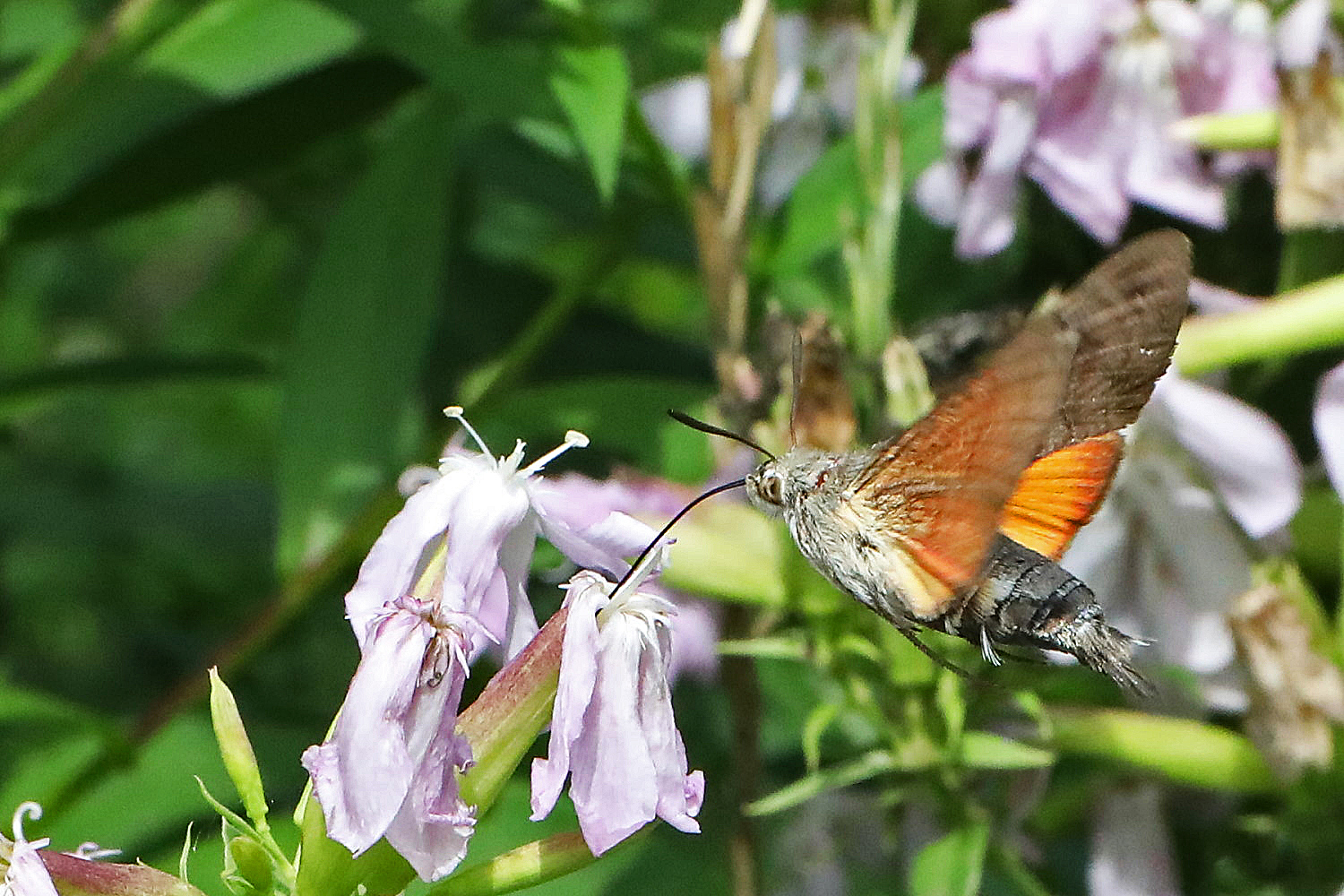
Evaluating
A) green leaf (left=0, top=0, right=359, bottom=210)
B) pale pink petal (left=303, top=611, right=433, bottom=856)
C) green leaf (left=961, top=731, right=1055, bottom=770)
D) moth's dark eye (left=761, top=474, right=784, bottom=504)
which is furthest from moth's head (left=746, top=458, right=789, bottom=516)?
green leaf (left=0, top=0, right=359, bottom=210)

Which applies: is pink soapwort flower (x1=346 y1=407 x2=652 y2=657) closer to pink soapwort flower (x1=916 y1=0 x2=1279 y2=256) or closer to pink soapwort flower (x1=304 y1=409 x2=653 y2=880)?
pink soapwort flower (x1=304 y1=409 x2=653 y2=880)

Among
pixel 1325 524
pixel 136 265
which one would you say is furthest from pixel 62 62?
pixel 136 265

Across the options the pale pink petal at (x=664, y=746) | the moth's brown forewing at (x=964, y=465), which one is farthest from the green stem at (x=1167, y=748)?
the pale pink petal at (x=664, y=746)

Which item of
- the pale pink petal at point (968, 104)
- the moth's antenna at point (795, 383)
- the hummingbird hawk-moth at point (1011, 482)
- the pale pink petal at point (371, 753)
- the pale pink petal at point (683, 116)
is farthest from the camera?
the pale pink petal at point (683, 116)

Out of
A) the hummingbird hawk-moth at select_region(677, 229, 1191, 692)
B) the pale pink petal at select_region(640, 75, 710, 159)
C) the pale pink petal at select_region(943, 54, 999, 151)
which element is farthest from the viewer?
the pale pink petal at select_region(640, 75, 710, 159)

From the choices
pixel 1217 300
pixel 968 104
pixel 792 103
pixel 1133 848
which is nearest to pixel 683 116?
pixel 792 103

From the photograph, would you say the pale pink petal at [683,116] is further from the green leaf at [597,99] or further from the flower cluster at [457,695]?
the flower cluster at [457,695]

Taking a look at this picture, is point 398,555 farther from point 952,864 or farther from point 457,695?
point 952,864
